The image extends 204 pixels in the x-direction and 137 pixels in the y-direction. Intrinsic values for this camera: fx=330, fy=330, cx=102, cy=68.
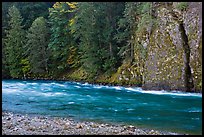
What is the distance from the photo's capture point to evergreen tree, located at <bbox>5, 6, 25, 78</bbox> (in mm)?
43094

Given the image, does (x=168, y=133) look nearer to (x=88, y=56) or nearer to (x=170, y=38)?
(x=170, y=38)

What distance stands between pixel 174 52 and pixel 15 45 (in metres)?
24.3

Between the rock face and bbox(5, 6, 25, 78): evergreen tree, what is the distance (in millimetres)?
20885

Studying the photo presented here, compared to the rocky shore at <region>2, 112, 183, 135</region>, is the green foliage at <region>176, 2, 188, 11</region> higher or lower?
higher

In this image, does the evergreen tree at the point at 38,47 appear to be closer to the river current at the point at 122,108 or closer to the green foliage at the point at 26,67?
the green foliage at the point at 26,67

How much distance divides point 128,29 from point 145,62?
Answer: 602cm

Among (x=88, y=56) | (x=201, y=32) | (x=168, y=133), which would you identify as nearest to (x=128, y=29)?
(x=88, y=56)

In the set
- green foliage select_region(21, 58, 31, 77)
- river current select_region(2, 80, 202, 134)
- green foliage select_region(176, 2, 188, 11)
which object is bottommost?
river current select_region(2, 80, 202, 134)

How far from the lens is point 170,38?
27078mm

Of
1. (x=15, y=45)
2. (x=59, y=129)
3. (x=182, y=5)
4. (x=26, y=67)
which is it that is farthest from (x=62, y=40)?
(x=59, y=129)

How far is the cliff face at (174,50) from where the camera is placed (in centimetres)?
2569

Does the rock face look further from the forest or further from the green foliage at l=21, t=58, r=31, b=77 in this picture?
the green foliage at l=21, t=58, r=31, b=77

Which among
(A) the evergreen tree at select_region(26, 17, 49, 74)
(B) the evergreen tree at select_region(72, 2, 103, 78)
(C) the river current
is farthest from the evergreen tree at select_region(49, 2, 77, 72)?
(C) the river current

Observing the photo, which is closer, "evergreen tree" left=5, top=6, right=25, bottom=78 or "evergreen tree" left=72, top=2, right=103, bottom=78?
"evergreen tree" left=72, top=2, right=103, bottom=78
